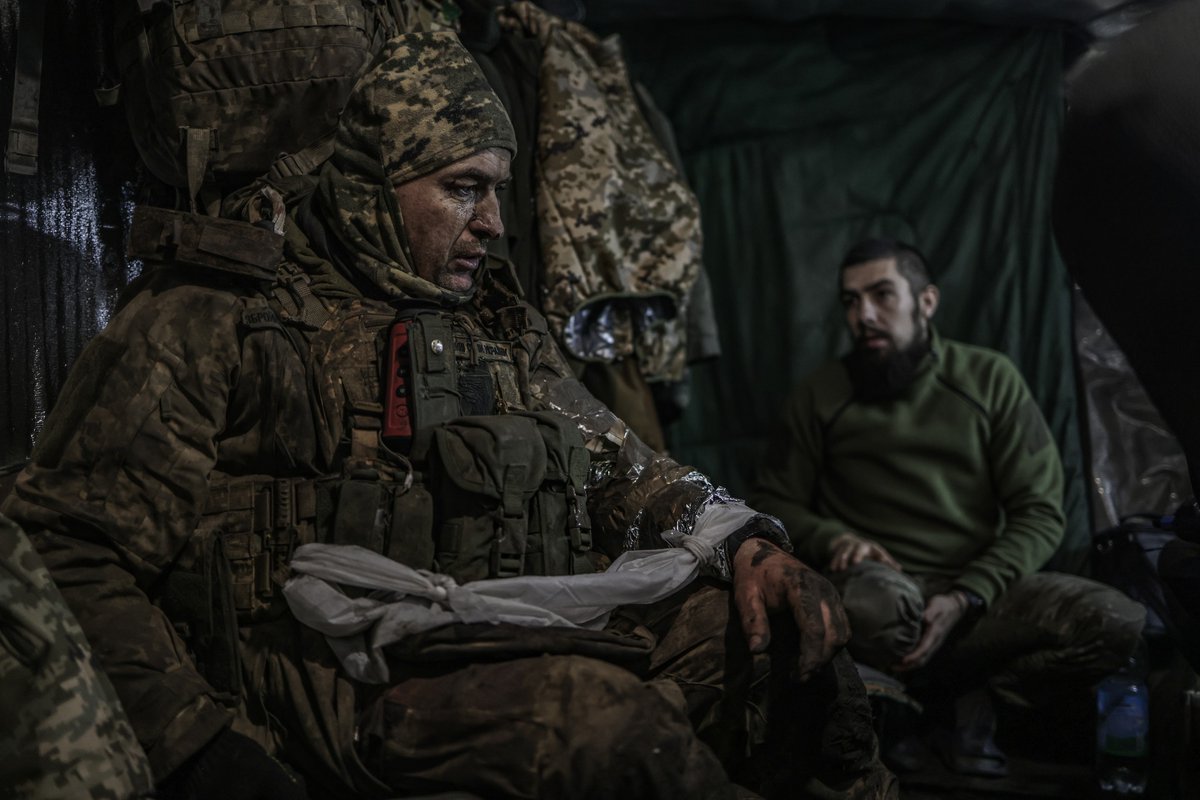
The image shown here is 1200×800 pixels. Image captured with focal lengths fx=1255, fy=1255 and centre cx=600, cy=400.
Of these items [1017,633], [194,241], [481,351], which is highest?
[194,241]

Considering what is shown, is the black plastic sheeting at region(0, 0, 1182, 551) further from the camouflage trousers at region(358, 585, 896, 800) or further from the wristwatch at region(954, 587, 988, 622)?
the wristwatch at region(954, 587, 988, 622)

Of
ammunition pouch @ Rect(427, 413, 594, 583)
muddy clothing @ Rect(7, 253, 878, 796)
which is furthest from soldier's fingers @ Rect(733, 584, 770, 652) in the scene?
ammunition pouch @ Rect(427, 413, 594, 583)

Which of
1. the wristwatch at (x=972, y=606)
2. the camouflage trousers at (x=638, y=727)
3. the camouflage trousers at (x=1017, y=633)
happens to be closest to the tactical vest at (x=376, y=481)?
the camouflage trousers at (x=638, y=727)

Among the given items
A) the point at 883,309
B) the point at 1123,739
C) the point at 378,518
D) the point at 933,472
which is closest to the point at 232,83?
the point at 378,518

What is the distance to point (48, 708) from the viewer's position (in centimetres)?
186

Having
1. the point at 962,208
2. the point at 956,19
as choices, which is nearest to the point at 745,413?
the point at 962,208

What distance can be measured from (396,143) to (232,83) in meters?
0.41

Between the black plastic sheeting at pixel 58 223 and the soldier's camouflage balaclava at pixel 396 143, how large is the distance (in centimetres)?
64

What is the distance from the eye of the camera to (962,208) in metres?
4.80

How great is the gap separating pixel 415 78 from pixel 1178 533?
219 cm

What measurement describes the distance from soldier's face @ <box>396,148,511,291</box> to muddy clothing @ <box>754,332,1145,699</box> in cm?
168

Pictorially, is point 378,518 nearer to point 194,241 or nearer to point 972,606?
point 194,241

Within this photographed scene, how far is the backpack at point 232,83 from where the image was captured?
2.59 metres

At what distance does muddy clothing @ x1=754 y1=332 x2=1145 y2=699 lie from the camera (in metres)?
3.61
